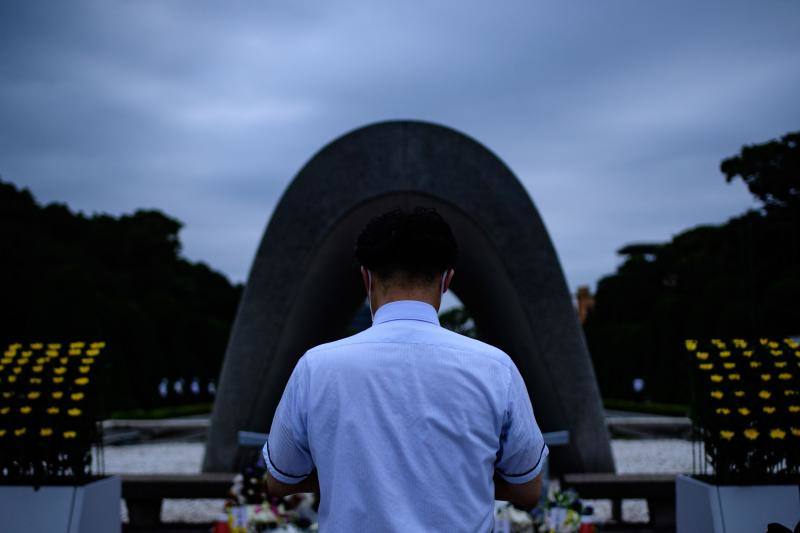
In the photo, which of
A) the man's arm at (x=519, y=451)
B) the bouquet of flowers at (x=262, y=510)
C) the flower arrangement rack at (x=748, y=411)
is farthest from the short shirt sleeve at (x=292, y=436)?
the bouquet of flowers at (x=262, y=510)

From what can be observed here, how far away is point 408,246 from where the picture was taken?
1946 mm

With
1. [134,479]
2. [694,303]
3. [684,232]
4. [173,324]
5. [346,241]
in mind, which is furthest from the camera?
[684,232]

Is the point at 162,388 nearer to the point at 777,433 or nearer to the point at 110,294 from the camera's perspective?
the point at 110,294

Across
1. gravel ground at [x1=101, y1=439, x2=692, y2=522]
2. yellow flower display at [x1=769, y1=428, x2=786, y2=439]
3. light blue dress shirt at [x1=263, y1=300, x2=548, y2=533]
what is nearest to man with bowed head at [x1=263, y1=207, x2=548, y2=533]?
light blue dress shirt at [x1=263, y1=300, x2=548, y2=533]

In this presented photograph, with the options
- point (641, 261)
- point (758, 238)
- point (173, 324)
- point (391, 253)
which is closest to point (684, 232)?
point (641, 261)

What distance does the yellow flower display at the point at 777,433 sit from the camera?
13.4 ft

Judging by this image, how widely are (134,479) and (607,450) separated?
5561mm

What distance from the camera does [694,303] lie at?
25422mm

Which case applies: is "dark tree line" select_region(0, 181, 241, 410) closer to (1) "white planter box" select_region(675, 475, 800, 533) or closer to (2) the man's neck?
(1) "white planter box" select_region(675, 475, 800, 533)

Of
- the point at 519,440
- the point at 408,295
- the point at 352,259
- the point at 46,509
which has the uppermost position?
the point at 352,259

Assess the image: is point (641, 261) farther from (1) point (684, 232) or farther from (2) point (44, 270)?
(2) point (44, 270)

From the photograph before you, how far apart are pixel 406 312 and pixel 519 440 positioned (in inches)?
18.2

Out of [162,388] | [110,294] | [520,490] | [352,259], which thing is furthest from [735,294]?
[110,294]

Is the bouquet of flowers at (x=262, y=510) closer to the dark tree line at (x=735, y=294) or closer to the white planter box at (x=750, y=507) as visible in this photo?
the white planter box at (x=750, y=507)
